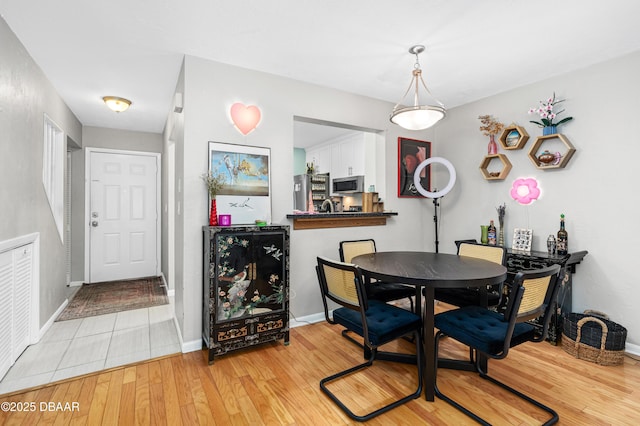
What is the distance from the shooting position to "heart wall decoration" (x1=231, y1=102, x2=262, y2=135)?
9.20 feet

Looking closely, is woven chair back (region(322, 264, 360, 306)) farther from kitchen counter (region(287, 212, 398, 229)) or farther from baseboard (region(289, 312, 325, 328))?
baseboard (region(289, 312, 325, 328))

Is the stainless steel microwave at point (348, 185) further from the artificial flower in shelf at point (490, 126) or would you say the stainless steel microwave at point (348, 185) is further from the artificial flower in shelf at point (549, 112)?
the artificial flower in shelf at point (549, 112)

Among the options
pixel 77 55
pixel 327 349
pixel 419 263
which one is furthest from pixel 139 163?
pixel 419 263

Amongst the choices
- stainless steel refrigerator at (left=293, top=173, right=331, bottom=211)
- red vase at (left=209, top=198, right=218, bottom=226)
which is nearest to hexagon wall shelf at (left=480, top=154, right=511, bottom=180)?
stainless steel refrigerator at (left=293, top=173, right=331, bottom=211)

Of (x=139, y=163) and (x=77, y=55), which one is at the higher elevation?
(x=77, y=55)

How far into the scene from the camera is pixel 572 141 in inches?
117

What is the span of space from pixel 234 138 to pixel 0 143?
1.59 meters

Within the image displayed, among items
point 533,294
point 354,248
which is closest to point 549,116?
point 533,294

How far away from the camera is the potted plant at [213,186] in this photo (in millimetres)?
2564

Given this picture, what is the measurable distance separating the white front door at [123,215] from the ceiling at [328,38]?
1.82m

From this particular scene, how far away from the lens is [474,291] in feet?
8.59

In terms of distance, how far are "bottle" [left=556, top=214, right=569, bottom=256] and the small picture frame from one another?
26 cm

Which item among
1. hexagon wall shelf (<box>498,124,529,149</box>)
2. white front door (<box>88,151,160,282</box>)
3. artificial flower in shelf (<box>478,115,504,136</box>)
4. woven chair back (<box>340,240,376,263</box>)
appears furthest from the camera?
white front door (<box>88,151,160,282</box>)

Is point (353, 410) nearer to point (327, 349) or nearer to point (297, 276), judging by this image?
point (327, 349)
